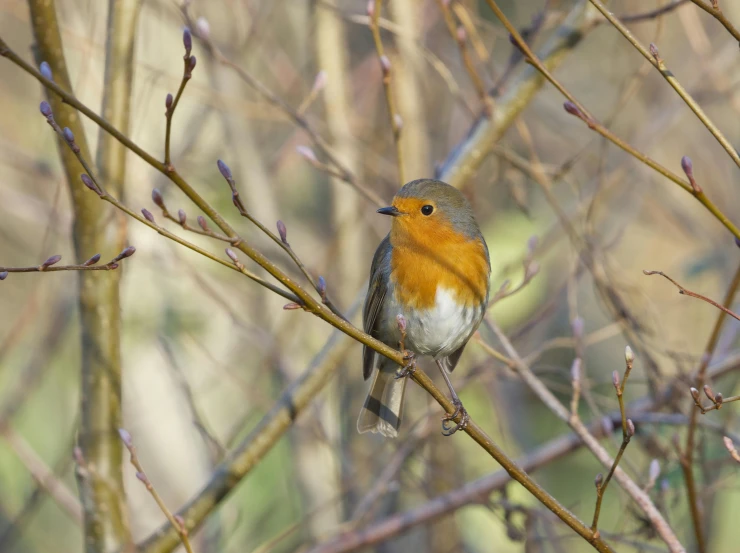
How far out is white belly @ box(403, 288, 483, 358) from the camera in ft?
9.14

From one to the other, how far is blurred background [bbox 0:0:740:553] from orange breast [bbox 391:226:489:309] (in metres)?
0.34

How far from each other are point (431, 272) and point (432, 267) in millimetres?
17

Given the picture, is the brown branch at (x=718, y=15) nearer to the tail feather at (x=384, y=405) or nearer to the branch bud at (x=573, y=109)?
the branch bud at (x=573, y=109)

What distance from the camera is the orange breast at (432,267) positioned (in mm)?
2785

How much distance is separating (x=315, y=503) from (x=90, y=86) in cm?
224

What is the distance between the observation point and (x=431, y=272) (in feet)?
9.14

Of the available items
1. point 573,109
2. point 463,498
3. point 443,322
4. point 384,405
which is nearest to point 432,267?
point 443,322

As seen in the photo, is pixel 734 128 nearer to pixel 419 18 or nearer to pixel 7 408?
pixel 419 18

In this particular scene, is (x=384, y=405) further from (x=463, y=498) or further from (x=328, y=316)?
(x=328, y=316)

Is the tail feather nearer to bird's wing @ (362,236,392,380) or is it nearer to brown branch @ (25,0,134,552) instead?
bird's wing @ (362,236,392,380)

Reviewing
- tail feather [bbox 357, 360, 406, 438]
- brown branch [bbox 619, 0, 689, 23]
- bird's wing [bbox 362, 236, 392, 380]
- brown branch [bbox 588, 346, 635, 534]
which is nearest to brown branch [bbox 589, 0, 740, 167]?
brown branch [bbox 588, 346, 635, 534]

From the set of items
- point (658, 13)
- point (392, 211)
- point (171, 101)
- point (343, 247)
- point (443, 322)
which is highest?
point (343, 247)

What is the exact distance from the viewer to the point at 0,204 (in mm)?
4574

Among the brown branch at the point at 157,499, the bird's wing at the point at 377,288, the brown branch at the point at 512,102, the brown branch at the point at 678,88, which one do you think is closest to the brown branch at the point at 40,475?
the brown branch at the point at 157,499
